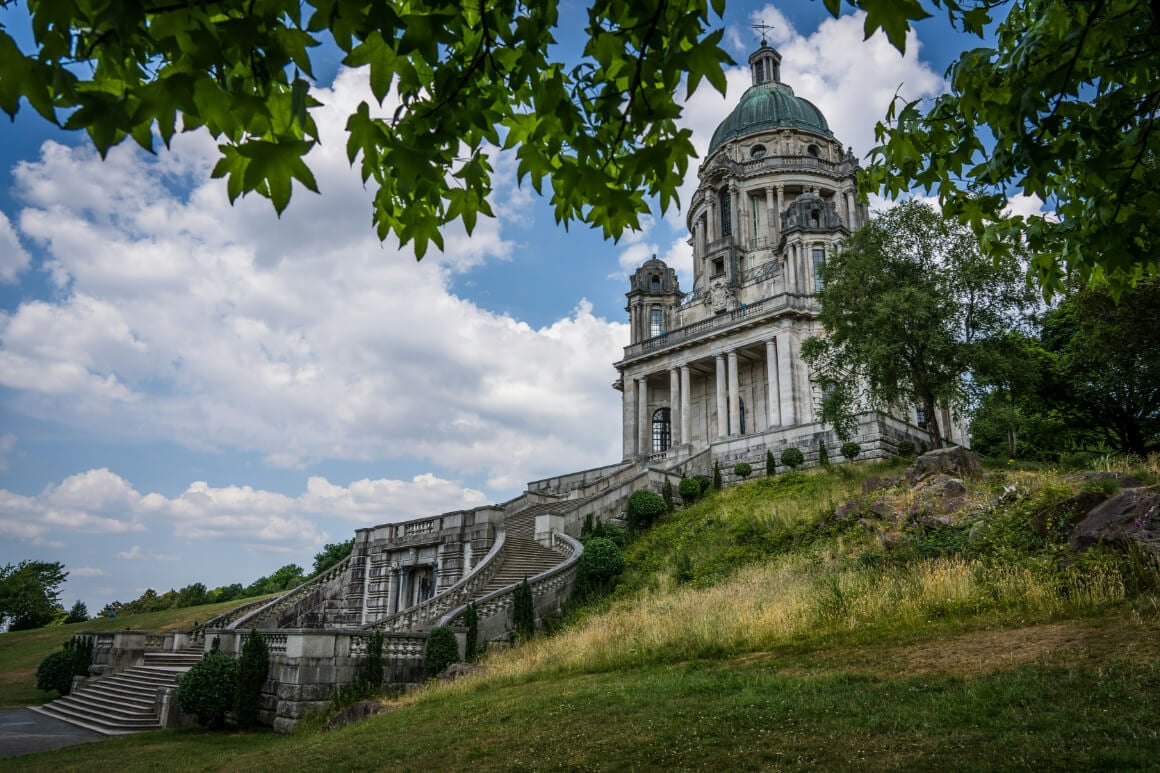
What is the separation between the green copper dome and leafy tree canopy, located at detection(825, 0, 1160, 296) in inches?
2064

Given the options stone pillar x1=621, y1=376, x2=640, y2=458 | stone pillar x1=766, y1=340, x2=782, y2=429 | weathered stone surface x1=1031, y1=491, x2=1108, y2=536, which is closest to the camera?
weathered stone surface x1=1031, y1=491, x2=1108, y2=536

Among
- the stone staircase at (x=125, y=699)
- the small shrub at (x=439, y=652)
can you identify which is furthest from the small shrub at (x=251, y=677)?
the small shrub at (x=439, y=652)

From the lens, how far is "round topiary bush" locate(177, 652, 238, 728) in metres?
16.6

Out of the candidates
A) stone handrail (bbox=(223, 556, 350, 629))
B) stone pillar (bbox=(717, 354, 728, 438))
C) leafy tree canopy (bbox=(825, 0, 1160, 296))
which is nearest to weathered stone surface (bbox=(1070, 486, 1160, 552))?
leafy tree canopy (bbox=(825, 0, 1160, 296))

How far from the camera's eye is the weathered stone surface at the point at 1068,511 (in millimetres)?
14289

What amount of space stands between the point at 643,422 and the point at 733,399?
7.58 m

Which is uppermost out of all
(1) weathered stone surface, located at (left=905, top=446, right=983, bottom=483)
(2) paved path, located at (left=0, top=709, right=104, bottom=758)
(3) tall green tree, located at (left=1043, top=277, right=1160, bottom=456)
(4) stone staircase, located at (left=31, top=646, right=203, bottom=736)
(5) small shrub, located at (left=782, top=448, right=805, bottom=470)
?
(3) tall green tree, located at (left=1043, top=277, right=1160, bottom=456)

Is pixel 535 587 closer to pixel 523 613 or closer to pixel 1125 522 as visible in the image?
pixel 523 613

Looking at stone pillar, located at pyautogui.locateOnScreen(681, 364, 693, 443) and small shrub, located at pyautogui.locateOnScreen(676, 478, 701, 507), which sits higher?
stone pillar, located at pyautogui.locateOnScreen(681, 364, 693, 443)

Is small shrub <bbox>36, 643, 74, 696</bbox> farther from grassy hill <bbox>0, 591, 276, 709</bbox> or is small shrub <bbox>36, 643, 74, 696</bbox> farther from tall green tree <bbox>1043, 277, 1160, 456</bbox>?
tall green tree <bbox>1043, 277, 1160, 456</bbox>

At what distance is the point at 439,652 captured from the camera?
677 inches

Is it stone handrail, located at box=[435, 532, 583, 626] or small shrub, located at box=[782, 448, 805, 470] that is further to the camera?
small shrub, located at box=[782, 448, 805, 470]

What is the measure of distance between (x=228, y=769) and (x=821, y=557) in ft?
43.6

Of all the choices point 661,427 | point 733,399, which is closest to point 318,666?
point 733,399
